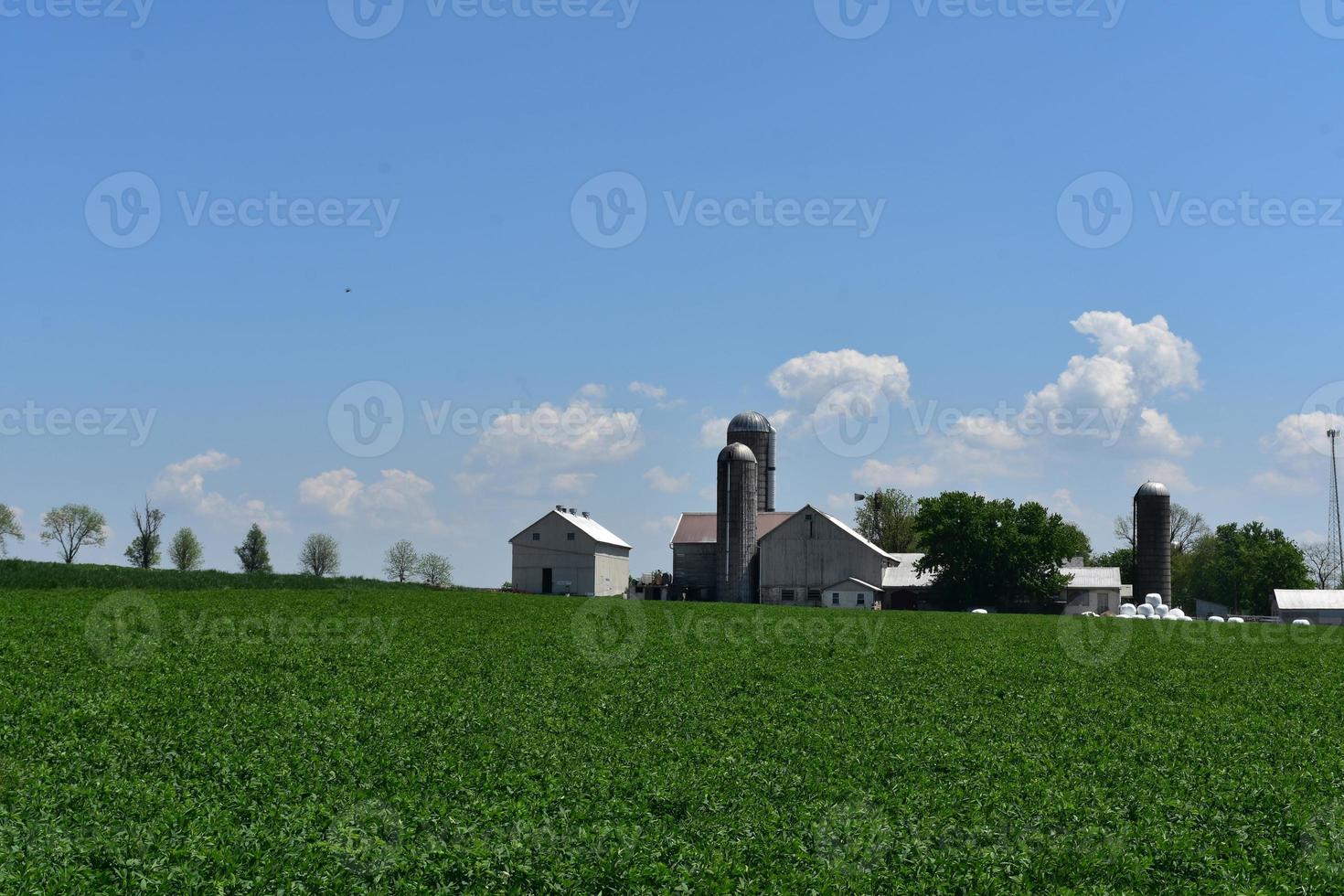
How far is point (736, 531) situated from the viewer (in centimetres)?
8450

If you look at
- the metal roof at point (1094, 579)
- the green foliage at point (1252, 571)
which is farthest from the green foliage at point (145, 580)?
the green foliage at point (1252, 571)

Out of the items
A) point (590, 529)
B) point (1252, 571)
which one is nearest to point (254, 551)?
point (590, 529)

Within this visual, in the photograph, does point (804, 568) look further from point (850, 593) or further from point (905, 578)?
point (905, 578)

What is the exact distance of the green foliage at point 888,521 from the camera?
4604 inches

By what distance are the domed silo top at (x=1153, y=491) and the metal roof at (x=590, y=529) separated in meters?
39.9

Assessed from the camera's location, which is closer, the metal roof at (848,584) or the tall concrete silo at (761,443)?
the metal roof at (848,584)

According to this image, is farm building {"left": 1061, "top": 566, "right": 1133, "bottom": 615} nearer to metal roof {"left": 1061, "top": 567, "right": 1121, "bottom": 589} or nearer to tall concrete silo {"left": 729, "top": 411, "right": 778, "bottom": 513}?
metal roof {"left": 1061, "top": 567, "right": 1121, "bottom": 589}

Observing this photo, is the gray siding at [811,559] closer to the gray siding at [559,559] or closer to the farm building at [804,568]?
the farm building at [804,568]

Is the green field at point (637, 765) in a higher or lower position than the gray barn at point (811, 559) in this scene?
lower

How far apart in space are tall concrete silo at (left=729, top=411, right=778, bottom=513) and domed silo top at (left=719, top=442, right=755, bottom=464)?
8.05 metres

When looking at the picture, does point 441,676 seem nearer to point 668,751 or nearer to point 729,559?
point 668,751

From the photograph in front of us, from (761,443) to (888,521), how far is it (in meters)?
28.6

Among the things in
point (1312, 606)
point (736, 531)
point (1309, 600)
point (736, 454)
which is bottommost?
point (1312, 606)

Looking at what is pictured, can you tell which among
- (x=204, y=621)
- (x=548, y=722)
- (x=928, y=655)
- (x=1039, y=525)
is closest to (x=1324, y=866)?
(x=548, y=722)
